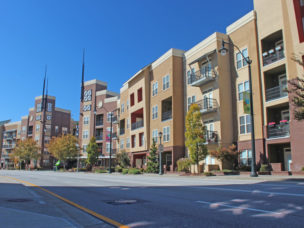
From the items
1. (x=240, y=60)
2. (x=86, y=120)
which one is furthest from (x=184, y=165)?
(x=86, y=120)

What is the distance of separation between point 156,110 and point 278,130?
19165 mm

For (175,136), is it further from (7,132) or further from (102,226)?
(7,132)

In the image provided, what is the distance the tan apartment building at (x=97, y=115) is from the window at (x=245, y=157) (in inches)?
1586

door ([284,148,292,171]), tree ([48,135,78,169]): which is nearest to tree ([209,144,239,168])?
door ([284,148,292,171])

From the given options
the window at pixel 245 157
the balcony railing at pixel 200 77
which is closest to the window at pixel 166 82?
the balcony railing at pixel 200 77

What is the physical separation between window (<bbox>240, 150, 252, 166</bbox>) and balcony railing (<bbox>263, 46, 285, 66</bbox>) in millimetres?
8361

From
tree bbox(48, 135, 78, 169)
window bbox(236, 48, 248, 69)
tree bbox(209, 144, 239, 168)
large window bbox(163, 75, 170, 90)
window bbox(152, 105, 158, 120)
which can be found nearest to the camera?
tree bbox(209, 144, 239, 168)

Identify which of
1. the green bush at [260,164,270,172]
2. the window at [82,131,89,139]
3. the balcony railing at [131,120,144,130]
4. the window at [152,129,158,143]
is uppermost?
the window at [82,131,89,139]

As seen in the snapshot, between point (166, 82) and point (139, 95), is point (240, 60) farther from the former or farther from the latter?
point (139, 95)

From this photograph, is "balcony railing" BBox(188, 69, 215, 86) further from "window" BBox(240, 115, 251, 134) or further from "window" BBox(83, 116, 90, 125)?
"window" BBox(83, 116, 90, 125)

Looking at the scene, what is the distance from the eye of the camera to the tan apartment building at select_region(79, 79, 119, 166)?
67.8 metres

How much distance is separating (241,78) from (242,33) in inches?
179

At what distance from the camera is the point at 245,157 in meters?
28.9

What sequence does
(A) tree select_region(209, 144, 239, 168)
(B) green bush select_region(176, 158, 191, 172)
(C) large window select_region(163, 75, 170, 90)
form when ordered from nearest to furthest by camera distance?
1. (A) tree select_region(209, 144, 239, 168)
2. (B) green bush select_region(176, 158, 191, 172)
3. (C) large window select_region(163, 75, 170, 90)
